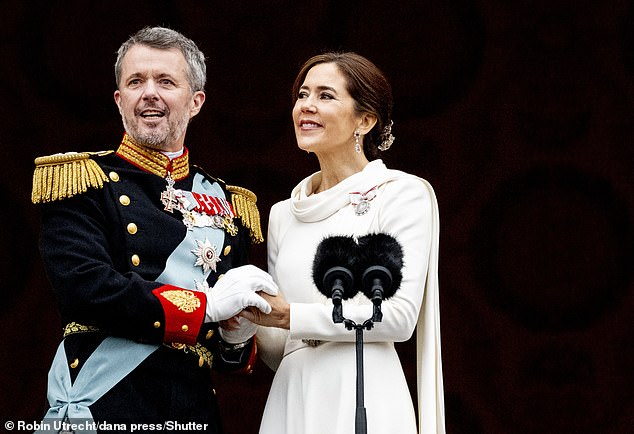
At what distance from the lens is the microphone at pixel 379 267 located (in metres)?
2.80

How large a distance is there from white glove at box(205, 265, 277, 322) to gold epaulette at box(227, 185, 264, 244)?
0.33 m

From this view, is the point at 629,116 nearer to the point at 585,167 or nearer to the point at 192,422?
the point at 585,167

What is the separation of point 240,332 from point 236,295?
0.18 metres

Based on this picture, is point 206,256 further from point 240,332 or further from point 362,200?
point 362,200

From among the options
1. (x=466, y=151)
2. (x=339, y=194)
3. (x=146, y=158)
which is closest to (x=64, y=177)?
(x=146, y=158)

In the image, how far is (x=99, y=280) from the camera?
9.93ft

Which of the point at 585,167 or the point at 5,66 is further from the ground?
the point at 5,66

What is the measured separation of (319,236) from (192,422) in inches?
19.8

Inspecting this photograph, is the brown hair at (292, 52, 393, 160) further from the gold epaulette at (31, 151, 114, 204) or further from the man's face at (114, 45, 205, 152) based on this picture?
the gold epaulette at (31, 151, 114, 204)

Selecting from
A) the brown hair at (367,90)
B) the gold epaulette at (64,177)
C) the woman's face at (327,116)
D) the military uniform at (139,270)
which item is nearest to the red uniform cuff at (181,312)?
the military uniform at (139,270)

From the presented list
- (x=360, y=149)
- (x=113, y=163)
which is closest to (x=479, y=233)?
(x=360, y=149)

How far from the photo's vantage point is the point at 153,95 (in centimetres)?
327

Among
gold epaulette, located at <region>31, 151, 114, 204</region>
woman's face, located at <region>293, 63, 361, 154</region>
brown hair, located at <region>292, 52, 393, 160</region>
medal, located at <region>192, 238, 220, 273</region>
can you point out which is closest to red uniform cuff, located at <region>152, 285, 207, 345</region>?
medal, located at <region>192, 238, 220, 273</region>

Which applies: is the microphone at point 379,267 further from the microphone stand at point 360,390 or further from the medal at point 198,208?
the medal at point 198,208
